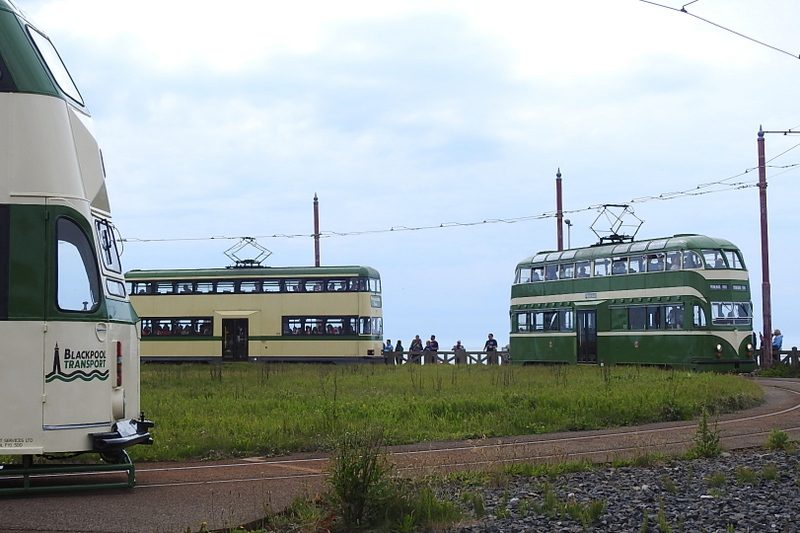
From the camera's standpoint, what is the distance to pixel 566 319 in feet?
132

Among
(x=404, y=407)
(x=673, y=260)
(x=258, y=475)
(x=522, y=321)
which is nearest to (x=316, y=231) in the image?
(x=522, y=321)

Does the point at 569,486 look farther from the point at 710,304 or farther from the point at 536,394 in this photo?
the point at 710,304

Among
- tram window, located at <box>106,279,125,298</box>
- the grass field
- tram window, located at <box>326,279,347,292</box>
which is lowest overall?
the grass field

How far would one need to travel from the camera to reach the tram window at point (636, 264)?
36.5 m

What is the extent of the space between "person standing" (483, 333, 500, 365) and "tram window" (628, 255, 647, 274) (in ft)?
38.4

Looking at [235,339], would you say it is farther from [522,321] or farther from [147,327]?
[522,321]

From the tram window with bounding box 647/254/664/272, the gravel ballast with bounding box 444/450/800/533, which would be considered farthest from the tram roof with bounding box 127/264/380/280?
the gravel ballast with bounding box 444/450/800/533

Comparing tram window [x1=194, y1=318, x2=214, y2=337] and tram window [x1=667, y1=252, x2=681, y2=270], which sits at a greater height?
tram window [x1=667, y1=252, x2=681, y2=270]

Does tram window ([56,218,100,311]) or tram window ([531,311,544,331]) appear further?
tram window ([531,311,544,331])

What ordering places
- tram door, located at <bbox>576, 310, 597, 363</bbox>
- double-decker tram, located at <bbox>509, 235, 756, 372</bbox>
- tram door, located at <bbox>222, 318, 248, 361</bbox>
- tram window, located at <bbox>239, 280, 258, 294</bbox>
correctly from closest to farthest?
double-decker tram, located at <bbox>509, 235, 756, 372</bbox> < tram door, located at <bbox>576, 310, 597, 363</bbox> < tram window, located at <bbox>239, 280, 258, 294</bbox> < tram door, located at <bbox>222, 318, 248, 361</bbox>

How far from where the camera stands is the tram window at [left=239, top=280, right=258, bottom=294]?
45.8 m

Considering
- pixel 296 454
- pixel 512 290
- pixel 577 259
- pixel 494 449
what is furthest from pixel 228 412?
pixel 512 290

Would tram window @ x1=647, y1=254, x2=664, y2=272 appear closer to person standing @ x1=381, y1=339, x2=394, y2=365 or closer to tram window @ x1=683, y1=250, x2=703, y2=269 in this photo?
tram window @ x1=683, y1=250, x2=703, y2=269

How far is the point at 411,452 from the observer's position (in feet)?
48.2
